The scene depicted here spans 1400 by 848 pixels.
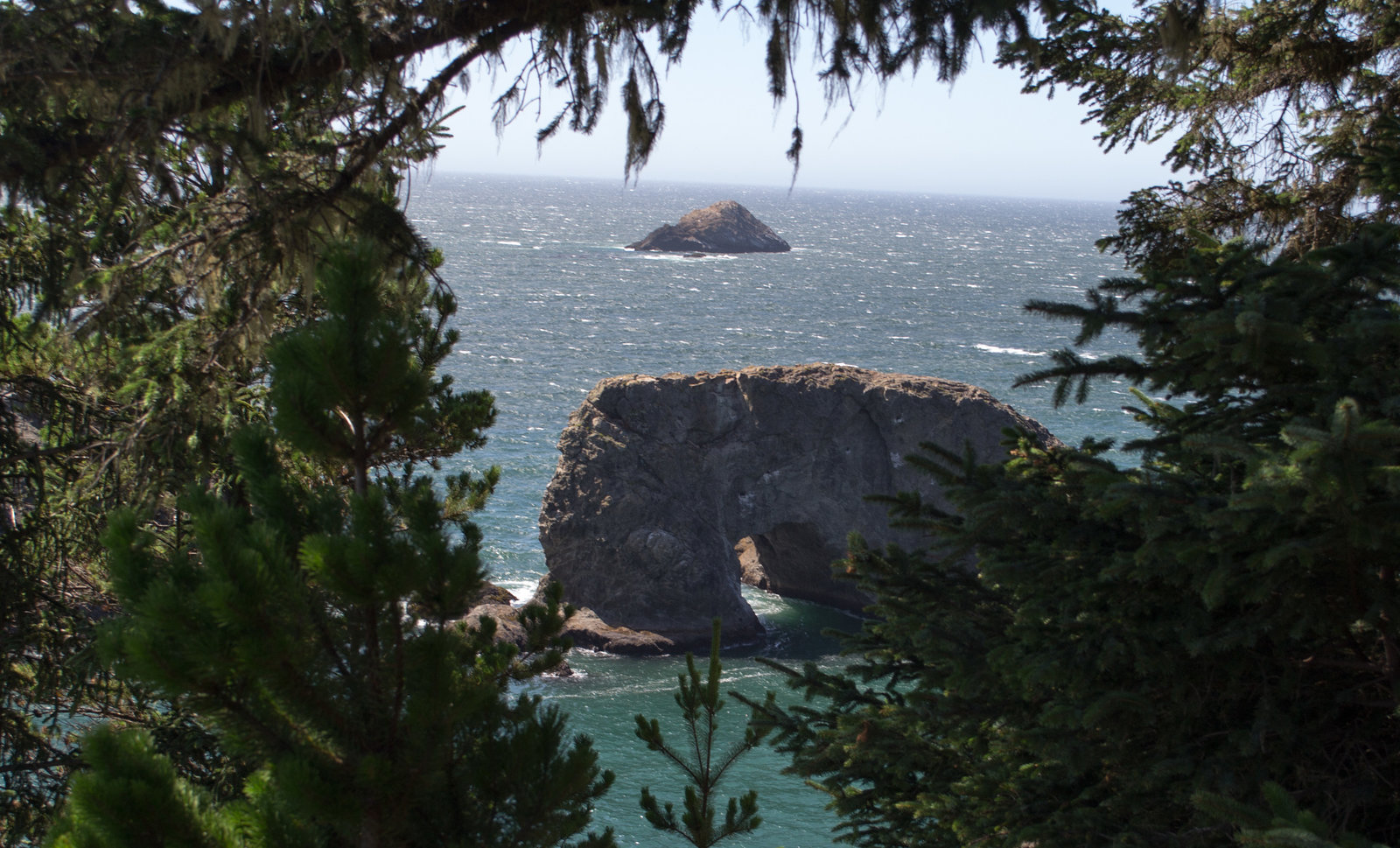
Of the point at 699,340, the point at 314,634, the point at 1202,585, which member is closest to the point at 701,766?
the point at 1202,585

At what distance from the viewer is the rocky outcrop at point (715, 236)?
4970 inches

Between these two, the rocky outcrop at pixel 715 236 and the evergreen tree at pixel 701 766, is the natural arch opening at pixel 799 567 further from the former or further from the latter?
the rocky outcrop at pixel 715 236

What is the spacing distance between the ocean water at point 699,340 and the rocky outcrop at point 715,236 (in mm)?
4344

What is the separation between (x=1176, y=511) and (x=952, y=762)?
278 cm

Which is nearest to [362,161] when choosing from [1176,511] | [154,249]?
[154,249]

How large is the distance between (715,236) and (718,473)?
98.8 metres

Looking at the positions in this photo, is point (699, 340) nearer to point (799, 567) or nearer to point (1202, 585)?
point (799, 567)

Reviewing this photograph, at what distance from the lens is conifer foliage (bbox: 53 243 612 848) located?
10.3 ft

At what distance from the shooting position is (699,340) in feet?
222

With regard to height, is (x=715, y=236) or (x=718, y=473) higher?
(x=715, y=236)

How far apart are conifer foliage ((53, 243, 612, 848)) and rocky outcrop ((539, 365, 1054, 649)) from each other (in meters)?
26.1

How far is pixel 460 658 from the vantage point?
4527 mm

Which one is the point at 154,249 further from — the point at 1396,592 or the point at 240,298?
the point at 1396,592

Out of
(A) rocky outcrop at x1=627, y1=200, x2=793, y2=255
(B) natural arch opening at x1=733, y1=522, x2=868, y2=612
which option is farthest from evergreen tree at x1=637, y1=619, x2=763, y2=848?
(A) rocky outcrop at x1=627, y1=200, x2=793, y2=255
